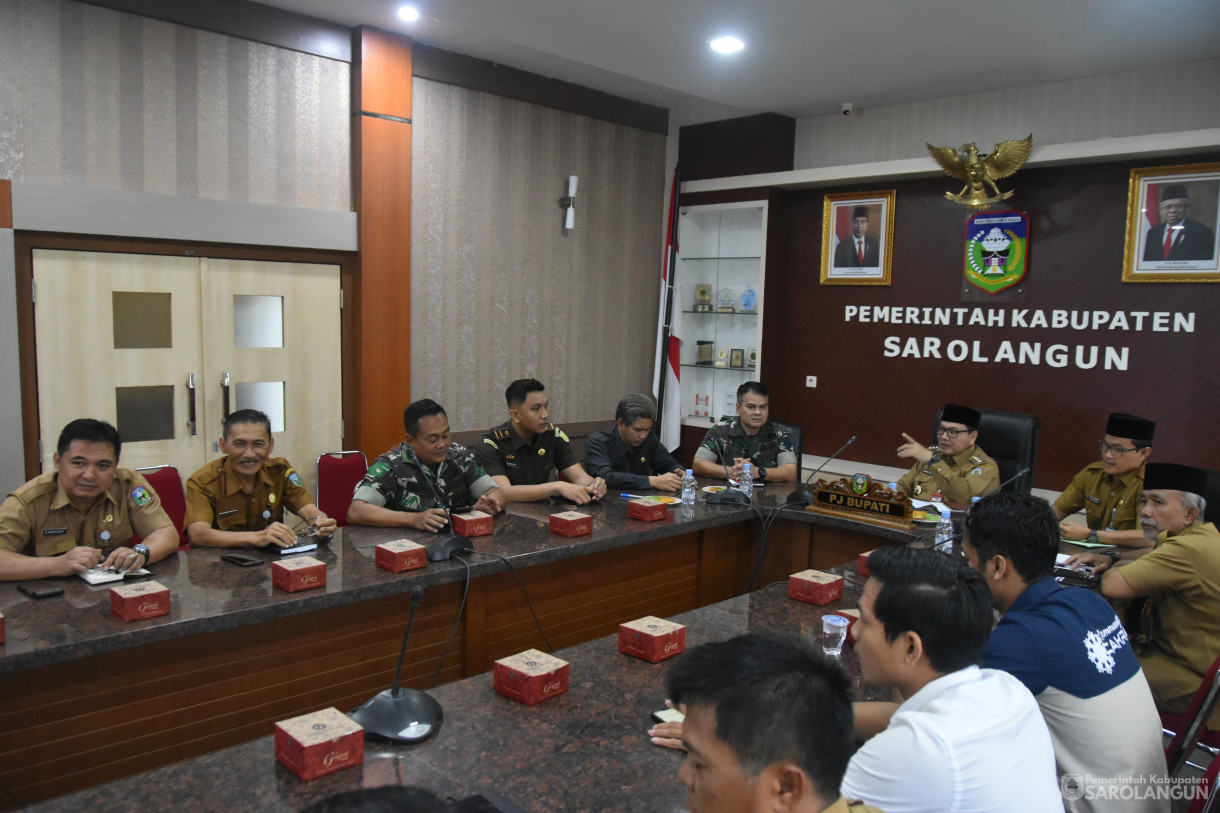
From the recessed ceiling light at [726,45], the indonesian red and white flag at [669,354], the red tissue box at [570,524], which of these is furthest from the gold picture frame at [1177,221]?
the red tissue box at [570,524]

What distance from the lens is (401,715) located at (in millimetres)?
1592

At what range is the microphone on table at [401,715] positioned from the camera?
5.10ft

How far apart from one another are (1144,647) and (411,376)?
3645 millimetres

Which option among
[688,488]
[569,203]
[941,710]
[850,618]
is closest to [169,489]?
[688,488]

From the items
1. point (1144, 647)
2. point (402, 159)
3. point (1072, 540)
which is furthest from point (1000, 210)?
point (402, 159)

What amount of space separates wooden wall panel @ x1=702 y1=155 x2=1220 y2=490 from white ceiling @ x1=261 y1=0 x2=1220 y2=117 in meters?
0.60

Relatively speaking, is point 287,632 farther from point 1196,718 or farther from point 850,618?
point 1196,718

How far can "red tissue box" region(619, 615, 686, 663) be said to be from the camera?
194 centimetres

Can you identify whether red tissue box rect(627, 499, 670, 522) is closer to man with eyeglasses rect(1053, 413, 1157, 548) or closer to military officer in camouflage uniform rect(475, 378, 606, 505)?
military officer in camouflage uniform rect(475, 378, 606, 505)

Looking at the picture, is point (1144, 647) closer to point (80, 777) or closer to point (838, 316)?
point (80, 777)

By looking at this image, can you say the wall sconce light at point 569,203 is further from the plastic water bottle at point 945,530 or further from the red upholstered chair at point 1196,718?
the red upholstered chair at point 1196,718

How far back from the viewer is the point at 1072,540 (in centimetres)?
311

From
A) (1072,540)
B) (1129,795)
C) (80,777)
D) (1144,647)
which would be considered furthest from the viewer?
(1072,540)

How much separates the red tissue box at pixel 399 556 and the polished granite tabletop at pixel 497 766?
0.71 m
